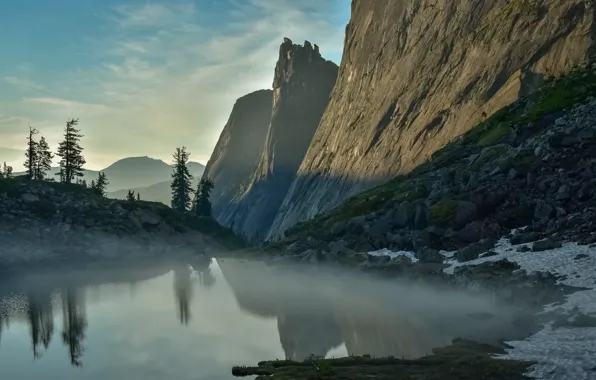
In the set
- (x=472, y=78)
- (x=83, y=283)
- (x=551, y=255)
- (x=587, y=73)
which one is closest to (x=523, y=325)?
(x=551, y=255)

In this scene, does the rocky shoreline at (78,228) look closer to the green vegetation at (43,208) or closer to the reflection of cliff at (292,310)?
the green vegetation at (43,208)

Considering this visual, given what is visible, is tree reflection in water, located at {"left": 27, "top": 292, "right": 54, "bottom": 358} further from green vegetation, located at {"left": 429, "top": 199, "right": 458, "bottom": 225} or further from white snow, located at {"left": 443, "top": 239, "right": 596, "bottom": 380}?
green vegetation, located at {"left": 429, "top": 199, "right": 458, "bottom": 225}

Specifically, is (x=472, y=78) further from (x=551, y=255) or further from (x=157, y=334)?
(x=157, y=334)

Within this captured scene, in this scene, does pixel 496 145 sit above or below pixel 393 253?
above

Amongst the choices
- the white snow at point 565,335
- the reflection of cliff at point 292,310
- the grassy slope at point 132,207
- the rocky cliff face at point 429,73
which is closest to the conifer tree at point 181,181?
the grassy slope at point 132,207

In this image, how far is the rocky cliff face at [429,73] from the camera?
100 meters

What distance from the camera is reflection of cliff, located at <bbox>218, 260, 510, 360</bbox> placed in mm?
28891

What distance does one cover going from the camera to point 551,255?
36719mm

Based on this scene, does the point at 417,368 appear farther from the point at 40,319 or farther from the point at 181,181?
the point at 181,181

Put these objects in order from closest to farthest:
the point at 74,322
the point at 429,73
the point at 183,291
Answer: the point at 74,322 → the point at 183,291 → the point at 429,73

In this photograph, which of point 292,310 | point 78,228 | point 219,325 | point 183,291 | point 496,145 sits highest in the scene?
point 496,145

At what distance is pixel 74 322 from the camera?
134 feet

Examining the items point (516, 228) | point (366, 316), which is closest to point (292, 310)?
point (366, 316)

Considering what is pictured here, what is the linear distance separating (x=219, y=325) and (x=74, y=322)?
11790 millimetres
